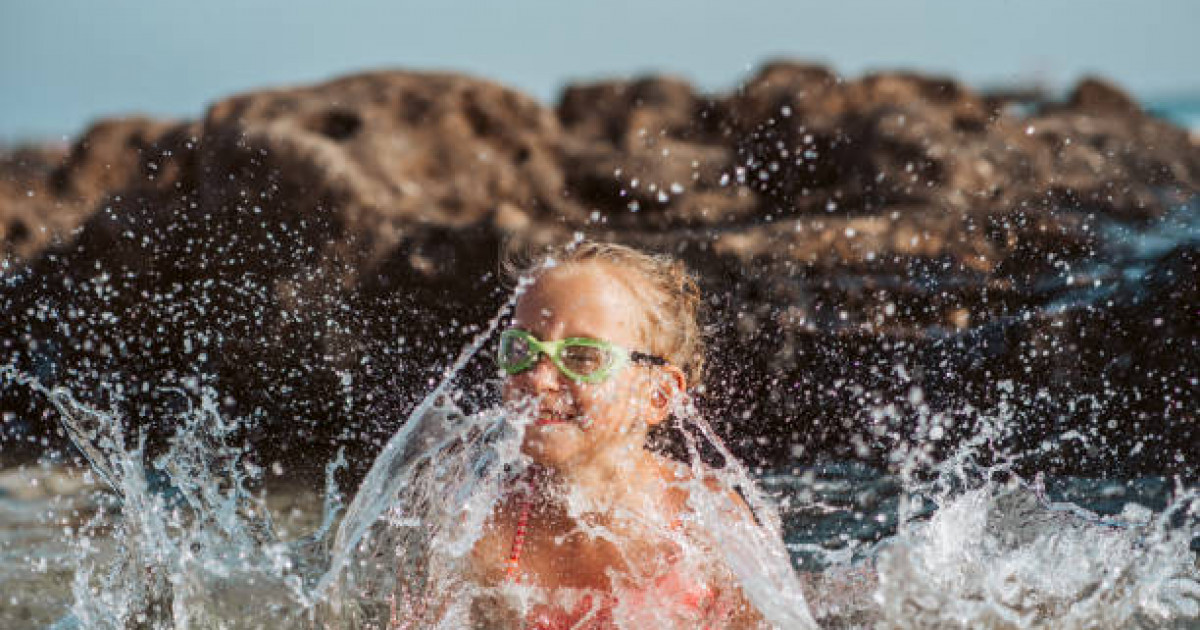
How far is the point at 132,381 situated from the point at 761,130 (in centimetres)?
400

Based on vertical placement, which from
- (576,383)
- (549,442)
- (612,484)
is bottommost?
(612,484)

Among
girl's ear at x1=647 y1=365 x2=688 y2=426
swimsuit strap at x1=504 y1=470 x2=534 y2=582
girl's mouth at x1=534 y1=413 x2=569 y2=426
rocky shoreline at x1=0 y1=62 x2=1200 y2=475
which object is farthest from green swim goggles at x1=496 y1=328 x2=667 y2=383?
rocky shoreline at x1=0 y1=62 x2=1200 y2=475

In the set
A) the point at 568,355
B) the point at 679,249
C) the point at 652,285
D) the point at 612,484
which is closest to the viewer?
the point at 568,355

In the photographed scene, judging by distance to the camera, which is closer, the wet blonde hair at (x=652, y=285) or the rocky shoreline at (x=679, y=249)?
the wet blonde hair at (x=652, y=285)

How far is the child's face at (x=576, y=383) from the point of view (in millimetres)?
2703

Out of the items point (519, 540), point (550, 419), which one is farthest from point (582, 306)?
point (519, 540)

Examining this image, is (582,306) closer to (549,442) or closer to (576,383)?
(576,383)

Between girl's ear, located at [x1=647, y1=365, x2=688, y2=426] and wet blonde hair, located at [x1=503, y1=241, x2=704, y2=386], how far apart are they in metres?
0.05

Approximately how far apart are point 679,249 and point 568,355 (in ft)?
7.50

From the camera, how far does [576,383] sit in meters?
2.69

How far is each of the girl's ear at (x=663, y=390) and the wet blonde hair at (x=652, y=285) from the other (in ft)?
0.18

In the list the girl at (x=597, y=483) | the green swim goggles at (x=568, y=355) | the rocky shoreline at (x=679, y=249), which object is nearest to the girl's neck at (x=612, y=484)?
the girl at (x=597, y=483)

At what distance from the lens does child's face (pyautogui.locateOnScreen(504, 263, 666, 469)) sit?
106 inches

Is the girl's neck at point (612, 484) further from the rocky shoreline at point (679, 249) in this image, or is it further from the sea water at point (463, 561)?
the rocky shoreline at point (679, 249)
